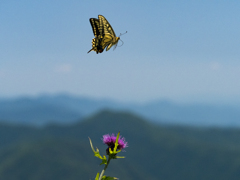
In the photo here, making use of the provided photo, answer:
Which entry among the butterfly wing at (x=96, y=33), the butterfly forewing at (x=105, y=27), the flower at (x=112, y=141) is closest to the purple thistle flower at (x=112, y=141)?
the flower at (x=112, y=141)

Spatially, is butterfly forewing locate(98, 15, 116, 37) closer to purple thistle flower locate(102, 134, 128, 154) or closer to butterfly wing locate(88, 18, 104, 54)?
butterfly wing locate(88, 18, 104, 54)

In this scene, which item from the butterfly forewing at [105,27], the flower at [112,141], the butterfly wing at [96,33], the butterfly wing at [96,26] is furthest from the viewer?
the butterfly wing at [96,26]

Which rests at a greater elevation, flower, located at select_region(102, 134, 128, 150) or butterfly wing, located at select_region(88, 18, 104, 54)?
butterfly wing, located at select_region(88, 18, 104, 54)

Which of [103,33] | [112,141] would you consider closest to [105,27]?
[103,33]

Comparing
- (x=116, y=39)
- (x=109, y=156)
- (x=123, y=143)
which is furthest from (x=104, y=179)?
(x=116, y=39)

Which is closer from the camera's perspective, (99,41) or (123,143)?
(123,143)

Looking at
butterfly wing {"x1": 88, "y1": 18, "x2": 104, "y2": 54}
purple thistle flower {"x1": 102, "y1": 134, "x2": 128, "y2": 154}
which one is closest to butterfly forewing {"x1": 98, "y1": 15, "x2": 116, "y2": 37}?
butterfly wing {"x1": 88, "y1": 18, "x2": 104, "y2": 54}

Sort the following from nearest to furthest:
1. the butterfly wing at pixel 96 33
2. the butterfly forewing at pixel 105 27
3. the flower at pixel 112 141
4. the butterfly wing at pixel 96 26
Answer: the flower at pixel 112 141 → the butterfly wing at pixel 96 33 → the butterfly forewing at pixel 105 27 → the butterfly wing at pixel 96 26

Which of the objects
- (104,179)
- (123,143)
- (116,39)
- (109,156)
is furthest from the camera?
(116,39)

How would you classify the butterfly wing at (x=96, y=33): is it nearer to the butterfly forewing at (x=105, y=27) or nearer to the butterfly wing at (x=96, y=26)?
the butterfly wing at (x=96, y=26)

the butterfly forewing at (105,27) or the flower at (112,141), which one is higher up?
the butterfly forewing at (105,27)

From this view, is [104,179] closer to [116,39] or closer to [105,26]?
[116,39]
